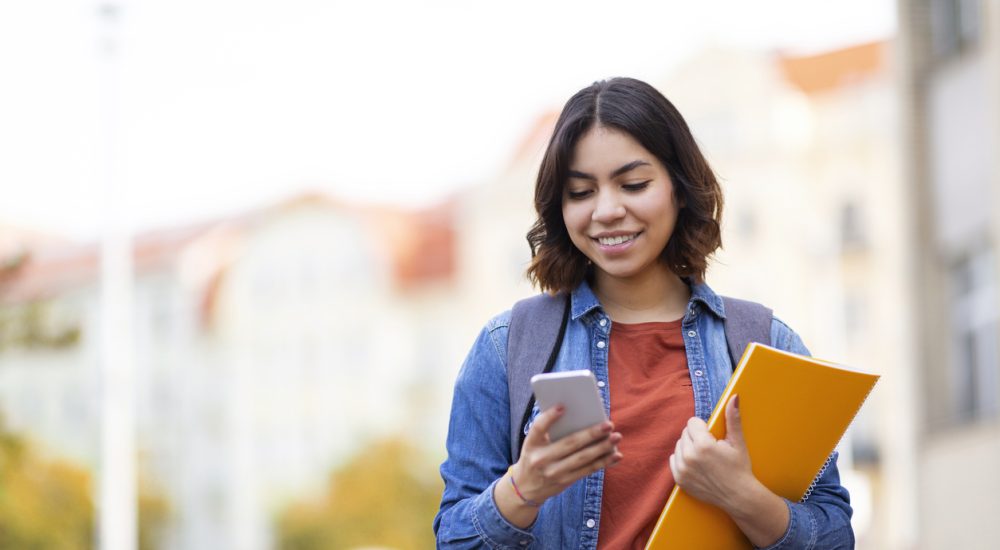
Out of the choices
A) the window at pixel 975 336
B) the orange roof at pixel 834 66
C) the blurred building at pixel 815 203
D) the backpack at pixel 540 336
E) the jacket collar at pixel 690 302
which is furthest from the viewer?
the orange roof at pixel 834 66

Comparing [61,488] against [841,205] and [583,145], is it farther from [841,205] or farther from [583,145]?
[583,145]

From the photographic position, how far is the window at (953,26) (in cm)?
1441

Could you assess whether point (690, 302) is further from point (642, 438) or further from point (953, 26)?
point (953, 26)

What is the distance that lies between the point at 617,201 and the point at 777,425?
1.67 ft

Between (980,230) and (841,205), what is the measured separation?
29.7 metres

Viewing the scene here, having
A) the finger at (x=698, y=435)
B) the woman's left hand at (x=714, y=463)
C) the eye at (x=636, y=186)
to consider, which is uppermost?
the eye at (x=636, y=186)

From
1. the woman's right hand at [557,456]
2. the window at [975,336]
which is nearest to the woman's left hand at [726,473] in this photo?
the woman's right hand at [557,456]

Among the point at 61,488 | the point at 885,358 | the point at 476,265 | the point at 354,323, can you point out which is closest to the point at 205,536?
the point at 354,323

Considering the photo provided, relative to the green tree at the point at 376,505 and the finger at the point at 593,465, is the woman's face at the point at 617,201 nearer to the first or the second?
the finger at the point at 593,465

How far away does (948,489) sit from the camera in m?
14.7

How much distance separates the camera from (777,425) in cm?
285

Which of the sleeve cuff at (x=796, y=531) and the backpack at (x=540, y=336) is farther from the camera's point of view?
the backpack at (x=540, y=336)

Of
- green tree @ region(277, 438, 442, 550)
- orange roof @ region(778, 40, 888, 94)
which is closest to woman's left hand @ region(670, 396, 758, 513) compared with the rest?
green tree @ region(277, 438, 442, 550)

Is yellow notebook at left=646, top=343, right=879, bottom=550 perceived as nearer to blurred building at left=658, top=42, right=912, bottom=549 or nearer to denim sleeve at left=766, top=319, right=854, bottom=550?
denim sleeve at left=766, top=319, right=854, bottom=550
